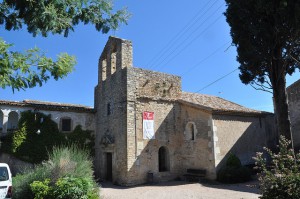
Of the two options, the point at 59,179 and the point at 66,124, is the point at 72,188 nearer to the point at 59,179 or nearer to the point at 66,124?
the point at 59,179

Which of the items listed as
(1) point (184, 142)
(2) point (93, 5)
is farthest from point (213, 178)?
(2) point (93, 5)

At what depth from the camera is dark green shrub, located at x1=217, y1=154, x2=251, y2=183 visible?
15.0 m

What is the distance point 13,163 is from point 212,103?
13322 millimetres

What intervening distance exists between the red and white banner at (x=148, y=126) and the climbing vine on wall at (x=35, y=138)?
4.79 meters

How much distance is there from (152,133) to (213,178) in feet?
14.6

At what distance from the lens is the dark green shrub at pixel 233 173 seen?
591 inches

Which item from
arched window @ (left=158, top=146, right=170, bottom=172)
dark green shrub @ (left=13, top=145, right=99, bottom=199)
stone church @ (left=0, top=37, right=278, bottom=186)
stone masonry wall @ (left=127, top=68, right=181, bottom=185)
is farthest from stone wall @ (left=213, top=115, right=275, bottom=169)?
dark green shrub @ (left=13, top=145, right=99, bottom=199)

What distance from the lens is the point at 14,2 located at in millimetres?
5121

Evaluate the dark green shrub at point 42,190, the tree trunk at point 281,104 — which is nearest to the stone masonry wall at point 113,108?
the dark green shrub at point 42,190

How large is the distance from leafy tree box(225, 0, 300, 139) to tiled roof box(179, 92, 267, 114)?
203 inches

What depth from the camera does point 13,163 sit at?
16.9 metres

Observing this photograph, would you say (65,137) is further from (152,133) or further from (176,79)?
(176,79)

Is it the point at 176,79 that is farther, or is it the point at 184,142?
the point at 176,79

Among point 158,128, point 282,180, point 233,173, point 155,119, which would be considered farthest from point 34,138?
point 282,180
